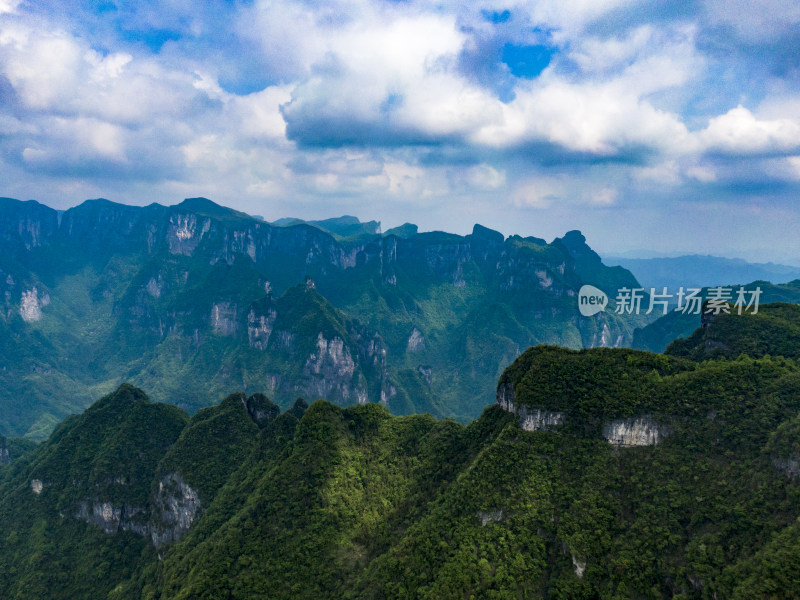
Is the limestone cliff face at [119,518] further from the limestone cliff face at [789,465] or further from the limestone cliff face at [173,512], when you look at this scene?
the limestone cliff face at [789,465]

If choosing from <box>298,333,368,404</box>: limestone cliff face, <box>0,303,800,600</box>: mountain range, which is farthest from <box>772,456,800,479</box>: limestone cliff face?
<box>298,333,368,404</box>: limestone cliff face

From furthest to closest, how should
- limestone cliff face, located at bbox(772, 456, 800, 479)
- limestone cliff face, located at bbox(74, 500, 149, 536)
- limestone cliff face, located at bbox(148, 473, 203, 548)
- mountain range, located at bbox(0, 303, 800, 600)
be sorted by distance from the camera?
1. limestone cliff face, located at bbox(74, 500, 149, 536)
2. limestone cliff face, located at bbox(148, 473, 203, 548)
3. mountain range, located at bbox(0, 303, 800, 600)
4. limestone cliff face, located at bbox(772, 456, 800, 479)

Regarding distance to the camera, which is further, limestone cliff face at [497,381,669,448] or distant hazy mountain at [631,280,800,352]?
distant hazy mountain at [631,280,800,352]

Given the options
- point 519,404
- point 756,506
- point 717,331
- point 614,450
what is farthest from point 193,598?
point 717,331

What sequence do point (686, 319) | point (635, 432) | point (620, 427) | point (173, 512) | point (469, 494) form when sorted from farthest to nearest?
point (686, 319)
point (173, 512)
point (620, 427)
point (635, 432)
point (469, 494)

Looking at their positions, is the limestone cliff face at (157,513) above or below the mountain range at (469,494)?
below

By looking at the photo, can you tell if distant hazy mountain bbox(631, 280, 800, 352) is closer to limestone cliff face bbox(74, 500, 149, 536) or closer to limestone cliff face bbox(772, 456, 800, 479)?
limestone cliff face bbox(772, 456, 800, 479)

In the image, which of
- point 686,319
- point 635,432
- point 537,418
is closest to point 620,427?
point 635,432

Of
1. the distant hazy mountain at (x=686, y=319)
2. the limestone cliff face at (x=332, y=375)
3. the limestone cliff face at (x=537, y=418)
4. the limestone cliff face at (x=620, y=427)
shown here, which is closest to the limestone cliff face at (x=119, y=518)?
the limestone cliff face at (x=537, y=418)

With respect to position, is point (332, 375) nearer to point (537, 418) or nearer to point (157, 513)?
point (157, 513)
